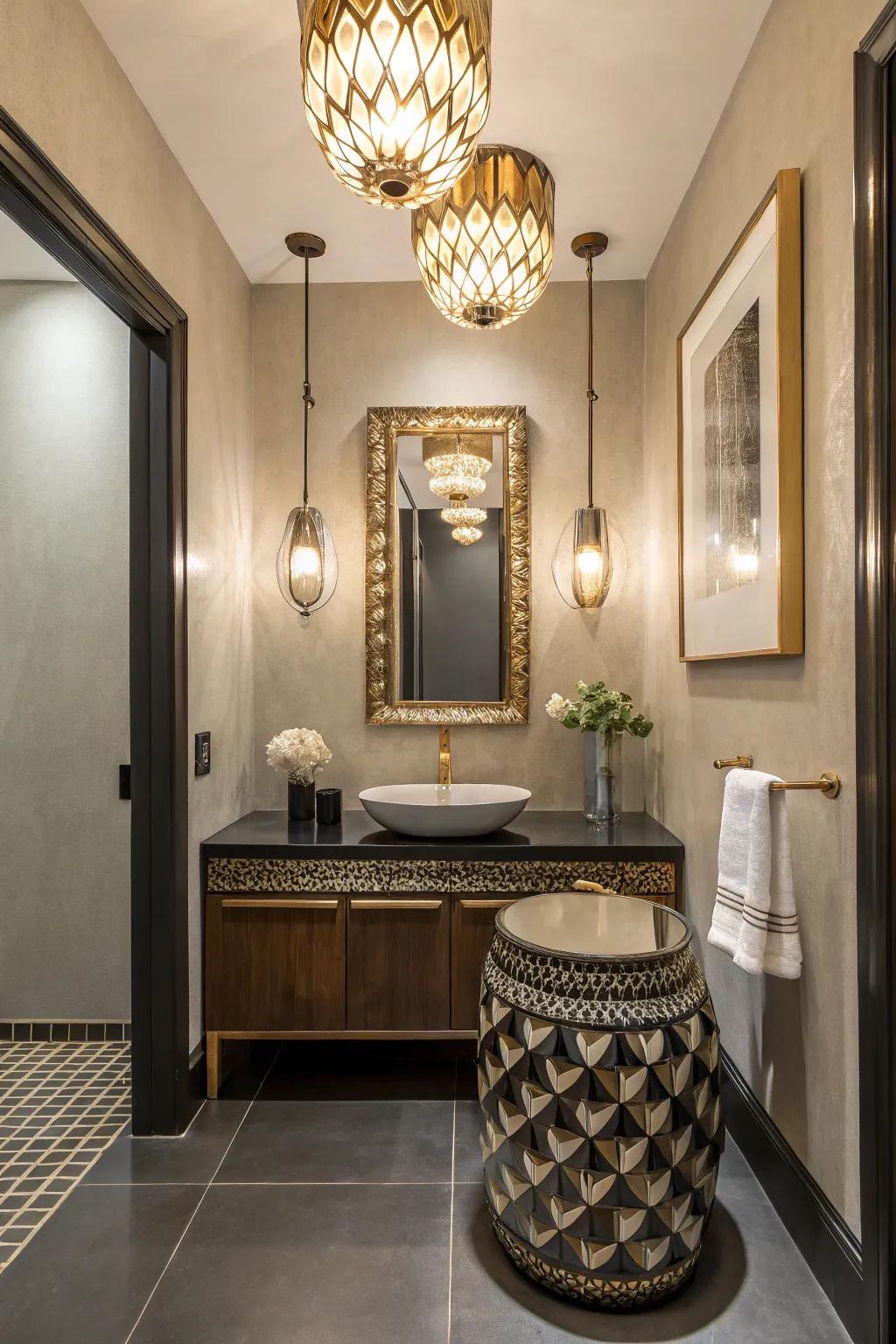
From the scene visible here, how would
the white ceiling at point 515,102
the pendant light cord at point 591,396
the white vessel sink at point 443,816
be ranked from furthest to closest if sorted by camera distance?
the pendant light cord at point 591,396, the white vessel sink at point 443,816, the white ceiling at point 515,102

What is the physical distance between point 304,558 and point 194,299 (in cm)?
85

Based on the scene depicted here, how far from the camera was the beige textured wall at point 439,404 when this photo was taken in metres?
2.93

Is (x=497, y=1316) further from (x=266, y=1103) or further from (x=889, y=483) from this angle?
(x=889, y=483)

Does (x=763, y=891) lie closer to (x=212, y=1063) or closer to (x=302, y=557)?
(x=212, y=1063)

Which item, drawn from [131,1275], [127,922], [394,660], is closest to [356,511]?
[394,660]

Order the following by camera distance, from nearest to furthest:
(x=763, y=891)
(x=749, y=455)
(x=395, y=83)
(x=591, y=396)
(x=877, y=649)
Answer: (x=395, y=83)
(x=877, y=649)
(x=763, y=891)
(x=749, y=455)
(x=591, y=396)

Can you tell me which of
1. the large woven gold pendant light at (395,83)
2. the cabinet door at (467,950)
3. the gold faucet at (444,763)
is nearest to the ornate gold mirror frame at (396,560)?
the gold faucet at (444,763)

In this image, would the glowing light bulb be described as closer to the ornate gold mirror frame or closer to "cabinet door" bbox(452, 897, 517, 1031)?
the ornate gold mirror frame

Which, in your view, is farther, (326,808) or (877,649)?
(326,808)

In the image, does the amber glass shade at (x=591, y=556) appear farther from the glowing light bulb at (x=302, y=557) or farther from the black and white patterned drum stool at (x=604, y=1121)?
the black and white patterned drum stool at (x=604, y=1121)

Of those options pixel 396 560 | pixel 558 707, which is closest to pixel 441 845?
pixel 558 707

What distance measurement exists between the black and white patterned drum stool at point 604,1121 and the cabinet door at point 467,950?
2.17 ft

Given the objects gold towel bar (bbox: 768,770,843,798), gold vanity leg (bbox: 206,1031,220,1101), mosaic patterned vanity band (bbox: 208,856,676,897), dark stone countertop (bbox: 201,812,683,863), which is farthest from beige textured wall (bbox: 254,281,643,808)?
gold towel bar (bbox: 768,770,843,798)

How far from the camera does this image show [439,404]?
9.63 ft
